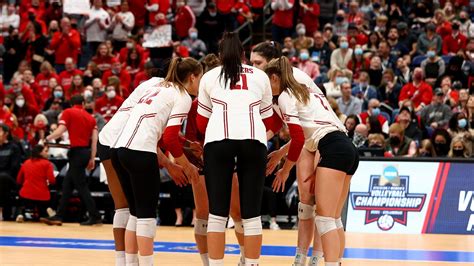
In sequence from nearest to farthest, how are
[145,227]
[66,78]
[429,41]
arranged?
[145,227] → [429,41] → [66,78]

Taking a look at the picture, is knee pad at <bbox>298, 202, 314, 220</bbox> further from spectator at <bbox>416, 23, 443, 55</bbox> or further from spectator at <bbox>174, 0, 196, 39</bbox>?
spectator at <bbox>174, 0, 196, 39</bbox>

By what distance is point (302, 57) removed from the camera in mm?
19281

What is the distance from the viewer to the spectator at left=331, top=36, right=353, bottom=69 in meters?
19.6

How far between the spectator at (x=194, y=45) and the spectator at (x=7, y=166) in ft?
19.1

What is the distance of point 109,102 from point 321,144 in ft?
34.5

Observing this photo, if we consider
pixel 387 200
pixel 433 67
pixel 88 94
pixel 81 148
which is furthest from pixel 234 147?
pixel 433 67

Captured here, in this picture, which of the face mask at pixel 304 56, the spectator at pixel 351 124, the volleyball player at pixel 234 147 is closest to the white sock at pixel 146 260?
the volleyball player at pixel 234 147

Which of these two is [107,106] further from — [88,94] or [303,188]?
[303,188]

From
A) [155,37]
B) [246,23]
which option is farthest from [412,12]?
[155,37]

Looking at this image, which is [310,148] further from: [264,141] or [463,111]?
[463,111]

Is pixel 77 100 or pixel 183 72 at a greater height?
pixel 183 72

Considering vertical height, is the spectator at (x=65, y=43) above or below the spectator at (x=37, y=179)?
above

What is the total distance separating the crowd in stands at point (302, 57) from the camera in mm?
16266

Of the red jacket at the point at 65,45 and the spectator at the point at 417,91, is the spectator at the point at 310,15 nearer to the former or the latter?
the spectator at the point at 417,91
